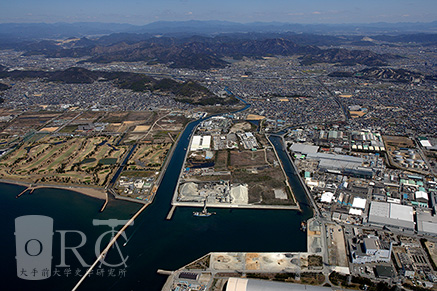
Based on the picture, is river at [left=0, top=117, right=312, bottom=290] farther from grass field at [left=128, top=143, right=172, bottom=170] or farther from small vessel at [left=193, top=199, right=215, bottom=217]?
grass field at [left=128, top=143, right=172, bottom=170]

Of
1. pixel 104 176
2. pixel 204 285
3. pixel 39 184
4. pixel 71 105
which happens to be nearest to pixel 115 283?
pixel 204 285

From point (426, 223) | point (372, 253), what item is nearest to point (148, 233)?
point (372, 253)

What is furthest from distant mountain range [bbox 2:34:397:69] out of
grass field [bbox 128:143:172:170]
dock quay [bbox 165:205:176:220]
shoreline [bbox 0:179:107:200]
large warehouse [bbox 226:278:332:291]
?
large warehouse [bbox 226:278:332:291]

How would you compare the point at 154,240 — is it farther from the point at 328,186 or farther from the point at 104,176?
the point at 328,186

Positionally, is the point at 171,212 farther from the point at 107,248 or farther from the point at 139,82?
the point at 139,82

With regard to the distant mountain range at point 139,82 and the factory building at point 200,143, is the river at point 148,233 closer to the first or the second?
→ the factory building at point 200,143
